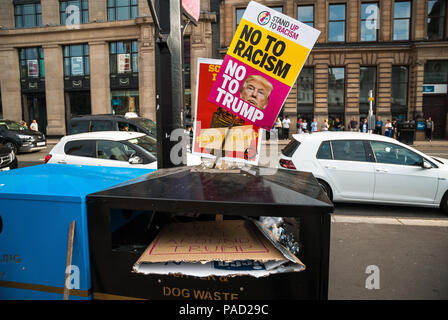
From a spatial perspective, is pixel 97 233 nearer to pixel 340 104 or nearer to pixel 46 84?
pixel 340 104

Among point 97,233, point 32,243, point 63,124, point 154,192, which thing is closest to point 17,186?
point 32,243

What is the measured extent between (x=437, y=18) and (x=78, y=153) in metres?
28.2

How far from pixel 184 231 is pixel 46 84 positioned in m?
31.2

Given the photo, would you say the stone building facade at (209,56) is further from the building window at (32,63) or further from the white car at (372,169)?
the white car at (372,169)

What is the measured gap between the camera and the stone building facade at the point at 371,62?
24359mm

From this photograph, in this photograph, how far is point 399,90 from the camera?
25.2 metres

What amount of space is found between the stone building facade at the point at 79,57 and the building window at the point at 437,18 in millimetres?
16652

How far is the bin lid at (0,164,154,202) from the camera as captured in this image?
1.84 metres

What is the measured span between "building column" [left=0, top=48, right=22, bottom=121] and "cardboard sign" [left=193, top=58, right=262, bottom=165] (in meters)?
32.4

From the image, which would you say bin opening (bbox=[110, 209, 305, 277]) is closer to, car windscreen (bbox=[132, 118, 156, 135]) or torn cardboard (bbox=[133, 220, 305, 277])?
torn cardboard (bbox=[133, 220, 305, 277])

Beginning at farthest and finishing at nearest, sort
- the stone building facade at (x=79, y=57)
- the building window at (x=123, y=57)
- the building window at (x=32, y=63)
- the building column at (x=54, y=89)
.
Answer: the building window at (x=32, y=63) → the building column at (x=54, y=89) → the building window at (x=123, y=57) → the stone building facade at (x=79, y=57)

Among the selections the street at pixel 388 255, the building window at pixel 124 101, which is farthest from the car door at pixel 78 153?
the building window at pixel 124 101

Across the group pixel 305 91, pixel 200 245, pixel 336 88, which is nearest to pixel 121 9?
pixel 305 91

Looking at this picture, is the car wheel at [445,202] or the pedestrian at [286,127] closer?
the car wheel at [445,202]
